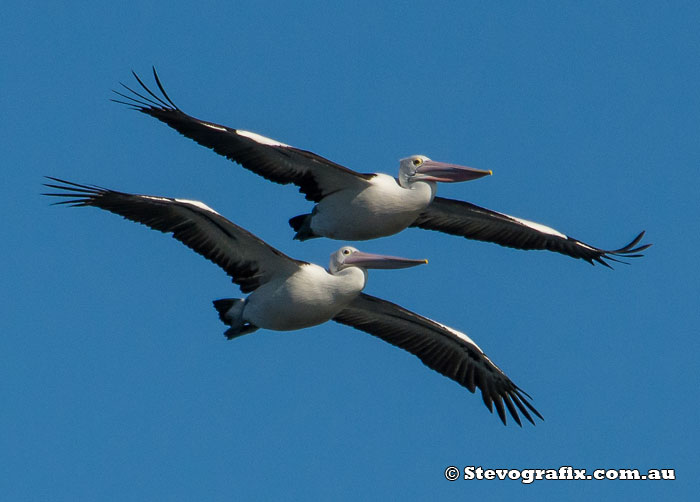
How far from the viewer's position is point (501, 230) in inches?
719

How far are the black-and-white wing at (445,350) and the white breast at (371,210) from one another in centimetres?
131

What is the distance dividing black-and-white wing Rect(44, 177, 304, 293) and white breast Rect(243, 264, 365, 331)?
0.48ft

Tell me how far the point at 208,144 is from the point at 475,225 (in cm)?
384

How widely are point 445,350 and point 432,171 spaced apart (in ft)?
8.12

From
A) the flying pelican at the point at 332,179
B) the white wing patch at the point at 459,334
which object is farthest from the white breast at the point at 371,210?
the white wing patch at the point at 459,334

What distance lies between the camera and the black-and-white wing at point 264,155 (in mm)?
16078

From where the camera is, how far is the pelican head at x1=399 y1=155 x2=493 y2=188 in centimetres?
1703

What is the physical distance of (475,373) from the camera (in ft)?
59.8

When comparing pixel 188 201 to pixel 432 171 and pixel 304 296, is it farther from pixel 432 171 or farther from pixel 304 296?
pixel 432 171

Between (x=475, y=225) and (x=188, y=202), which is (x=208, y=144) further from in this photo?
(x=475, y=225)

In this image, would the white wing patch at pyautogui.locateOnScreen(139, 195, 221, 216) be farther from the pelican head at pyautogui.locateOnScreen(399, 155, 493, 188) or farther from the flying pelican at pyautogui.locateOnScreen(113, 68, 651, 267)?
the pelican head at pyautogui.locateOnScreen(399, 155, 493, 188)

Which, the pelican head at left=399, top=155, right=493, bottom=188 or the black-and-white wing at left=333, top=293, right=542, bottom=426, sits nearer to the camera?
the pelican head at left=399, top=155, right=493, bottom=188

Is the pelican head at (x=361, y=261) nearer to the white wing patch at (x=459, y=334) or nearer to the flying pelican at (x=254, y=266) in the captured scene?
the flying pelican at (x=254, y=266)

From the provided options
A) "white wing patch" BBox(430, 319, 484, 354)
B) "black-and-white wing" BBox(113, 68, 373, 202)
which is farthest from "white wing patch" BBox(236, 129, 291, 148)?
"white wing patch" BBox(430, 319, 484, 354)
